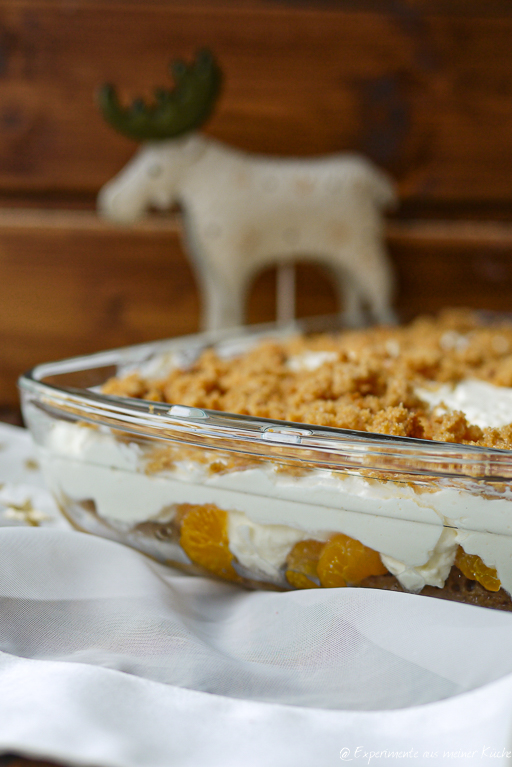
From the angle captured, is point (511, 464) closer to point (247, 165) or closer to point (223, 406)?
point (223, 406)

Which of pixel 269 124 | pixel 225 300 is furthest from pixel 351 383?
pixel 269 124

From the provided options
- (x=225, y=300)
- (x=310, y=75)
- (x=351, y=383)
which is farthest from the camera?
(x=310, y=75)

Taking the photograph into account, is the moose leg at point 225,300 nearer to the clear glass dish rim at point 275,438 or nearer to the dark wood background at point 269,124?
the dark wood background at point 269,124

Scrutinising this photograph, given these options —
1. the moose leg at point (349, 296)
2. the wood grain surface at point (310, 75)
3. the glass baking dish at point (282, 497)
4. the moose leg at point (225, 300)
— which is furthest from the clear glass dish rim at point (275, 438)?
the wood grain surface at point (310, 75)

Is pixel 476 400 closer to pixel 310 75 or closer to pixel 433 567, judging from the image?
pixel 433 567

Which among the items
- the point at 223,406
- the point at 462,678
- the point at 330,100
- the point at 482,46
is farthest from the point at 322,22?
the point at 462,678
